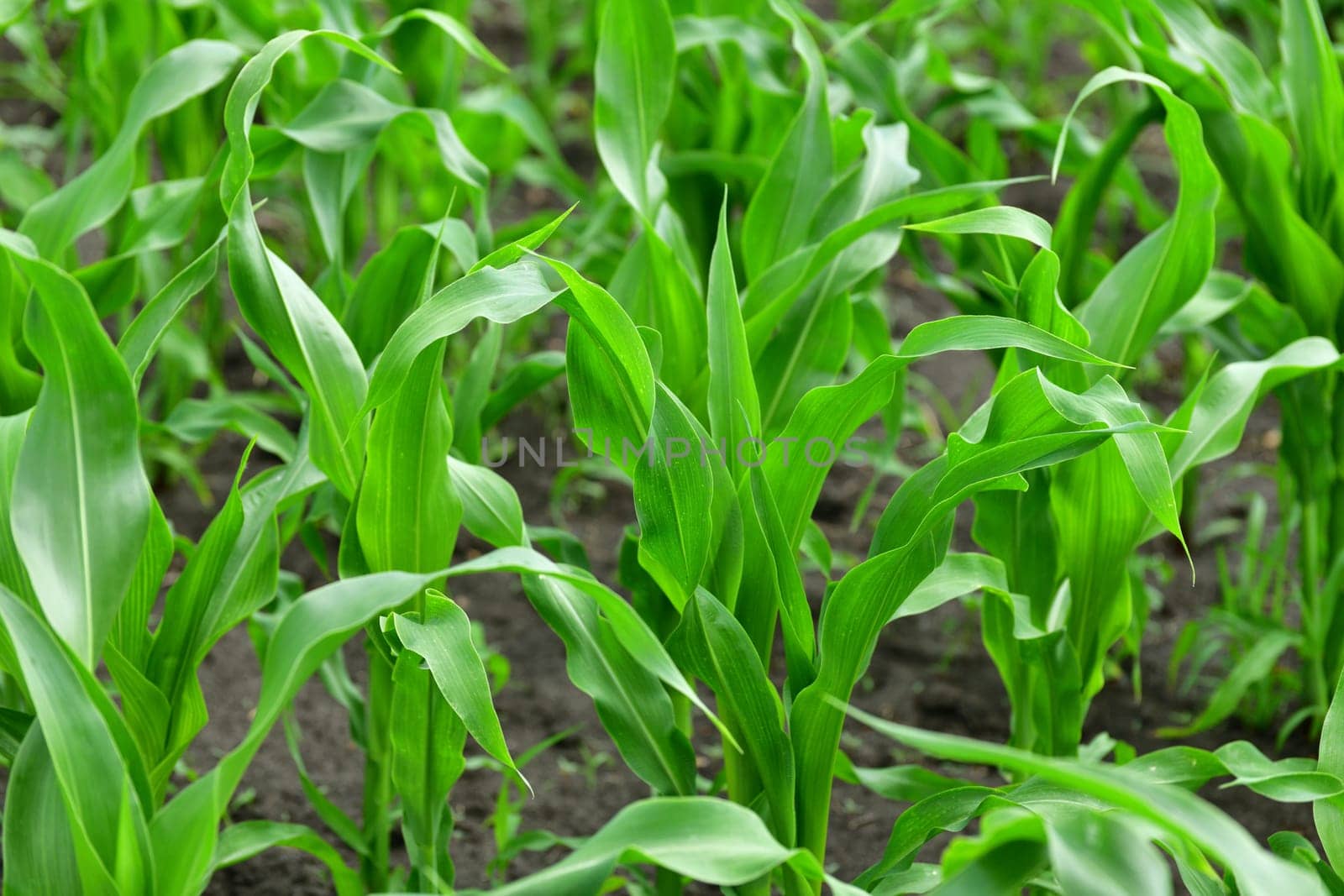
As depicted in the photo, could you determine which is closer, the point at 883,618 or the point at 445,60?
the point at 883,618

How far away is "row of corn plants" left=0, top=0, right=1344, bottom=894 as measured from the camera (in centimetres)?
83

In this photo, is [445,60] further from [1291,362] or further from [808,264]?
[1291,362]

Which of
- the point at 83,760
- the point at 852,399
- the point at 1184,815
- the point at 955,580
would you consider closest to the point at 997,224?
the point at 852,399

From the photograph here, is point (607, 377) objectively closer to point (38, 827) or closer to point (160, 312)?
point (160, 312)

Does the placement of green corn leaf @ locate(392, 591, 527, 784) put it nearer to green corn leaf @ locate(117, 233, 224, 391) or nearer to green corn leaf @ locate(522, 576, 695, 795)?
green corn leaf @ locate(522, 576, 695, 795)

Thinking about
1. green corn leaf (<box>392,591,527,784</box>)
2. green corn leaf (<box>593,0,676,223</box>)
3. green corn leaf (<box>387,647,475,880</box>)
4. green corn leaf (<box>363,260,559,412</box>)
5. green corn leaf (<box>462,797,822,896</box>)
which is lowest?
green corn leaf (<box>387,647,475,880</box>)

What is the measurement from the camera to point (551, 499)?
74.7 inches

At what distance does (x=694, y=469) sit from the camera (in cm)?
Result: 97

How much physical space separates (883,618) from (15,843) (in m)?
0.60

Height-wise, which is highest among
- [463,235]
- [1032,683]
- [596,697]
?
[463,235]

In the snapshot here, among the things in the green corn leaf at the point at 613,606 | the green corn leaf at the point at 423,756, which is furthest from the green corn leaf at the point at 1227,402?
the green corn leaf at the point at 423,756

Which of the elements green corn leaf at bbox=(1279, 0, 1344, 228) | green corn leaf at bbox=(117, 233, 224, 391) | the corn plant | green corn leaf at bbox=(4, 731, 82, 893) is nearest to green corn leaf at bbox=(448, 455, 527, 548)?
green corn leaf at bbox=(117, 233, 224, 391)

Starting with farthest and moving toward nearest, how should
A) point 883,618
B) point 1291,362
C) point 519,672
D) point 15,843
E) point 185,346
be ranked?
point 185,346 < point 519,672 < point 1291,362 < point 883,618 < point 15,843

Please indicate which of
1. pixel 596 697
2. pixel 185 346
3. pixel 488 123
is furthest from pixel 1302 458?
pixel 185 346
